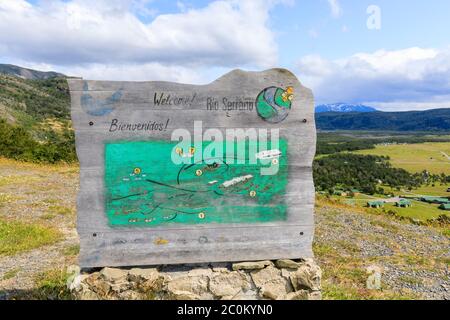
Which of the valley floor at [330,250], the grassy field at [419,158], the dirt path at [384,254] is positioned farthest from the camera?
the grassy field at [419,158]

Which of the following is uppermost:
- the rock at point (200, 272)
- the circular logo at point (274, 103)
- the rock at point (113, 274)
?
the circular logo at point (274, 103)

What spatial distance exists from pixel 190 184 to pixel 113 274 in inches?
75.4

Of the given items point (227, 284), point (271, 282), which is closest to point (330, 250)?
point (271, 282)

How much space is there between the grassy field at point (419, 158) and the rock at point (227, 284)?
486 ft

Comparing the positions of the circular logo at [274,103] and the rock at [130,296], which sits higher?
the circular logo at [274,103]

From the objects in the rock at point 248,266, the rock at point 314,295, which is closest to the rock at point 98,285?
the rock at point 248,266

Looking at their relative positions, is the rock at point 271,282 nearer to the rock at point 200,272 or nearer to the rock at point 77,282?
the rock at point 200,272

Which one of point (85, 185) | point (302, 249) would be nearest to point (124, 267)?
point (85, 185)

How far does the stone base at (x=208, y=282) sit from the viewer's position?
567cm

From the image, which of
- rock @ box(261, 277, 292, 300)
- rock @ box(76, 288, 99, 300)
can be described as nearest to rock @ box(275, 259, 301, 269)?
rock @ box(261, 277, 292, 300)

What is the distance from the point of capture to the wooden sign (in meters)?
5.70

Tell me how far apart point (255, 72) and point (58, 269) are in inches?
259

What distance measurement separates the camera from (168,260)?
19.3 ft

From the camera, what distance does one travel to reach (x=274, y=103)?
602 centimetres
